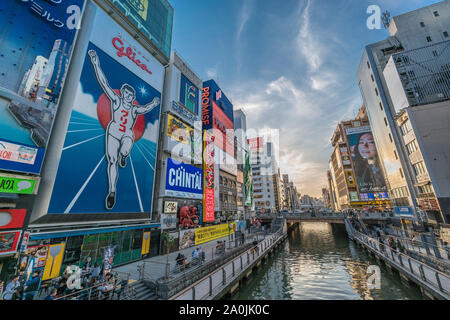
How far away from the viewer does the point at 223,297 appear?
13172 millimetres

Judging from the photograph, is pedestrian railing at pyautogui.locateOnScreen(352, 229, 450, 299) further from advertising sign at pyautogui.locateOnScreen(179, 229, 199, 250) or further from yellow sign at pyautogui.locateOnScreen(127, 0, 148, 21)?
yellow sign at pyautogui.locateOnScreen(127, 0, 148, 21)

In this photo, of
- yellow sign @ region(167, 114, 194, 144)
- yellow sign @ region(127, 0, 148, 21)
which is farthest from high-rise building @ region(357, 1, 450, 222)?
yellow sign @ region(127, 0, 148, 21)

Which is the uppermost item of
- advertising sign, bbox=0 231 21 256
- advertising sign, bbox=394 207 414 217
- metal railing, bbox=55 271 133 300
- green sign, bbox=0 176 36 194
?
green sign, bbox=0 176 36 194

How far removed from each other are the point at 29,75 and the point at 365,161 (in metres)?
78.2

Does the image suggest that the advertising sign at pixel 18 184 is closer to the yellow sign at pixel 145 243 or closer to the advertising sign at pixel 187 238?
the yellow sign at pixel 145 243

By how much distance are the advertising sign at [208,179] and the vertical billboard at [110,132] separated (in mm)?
10772

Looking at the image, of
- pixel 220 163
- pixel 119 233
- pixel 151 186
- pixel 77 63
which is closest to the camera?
pixel 77 63

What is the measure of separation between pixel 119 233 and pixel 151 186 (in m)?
6.12

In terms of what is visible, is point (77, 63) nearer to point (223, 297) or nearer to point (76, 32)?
point (76, 32)

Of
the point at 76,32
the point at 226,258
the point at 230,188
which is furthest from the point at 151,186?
the point at 230,188

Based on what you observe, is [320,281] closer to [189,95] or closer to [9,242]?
[9,242]

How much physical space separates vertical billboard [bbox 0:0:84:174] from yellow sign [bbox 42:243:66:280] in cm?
533

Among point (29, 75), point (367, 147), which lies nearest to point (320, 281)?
point (29, 75)

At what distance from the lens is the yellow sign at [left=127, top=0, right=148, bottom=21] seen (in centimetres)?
2431
